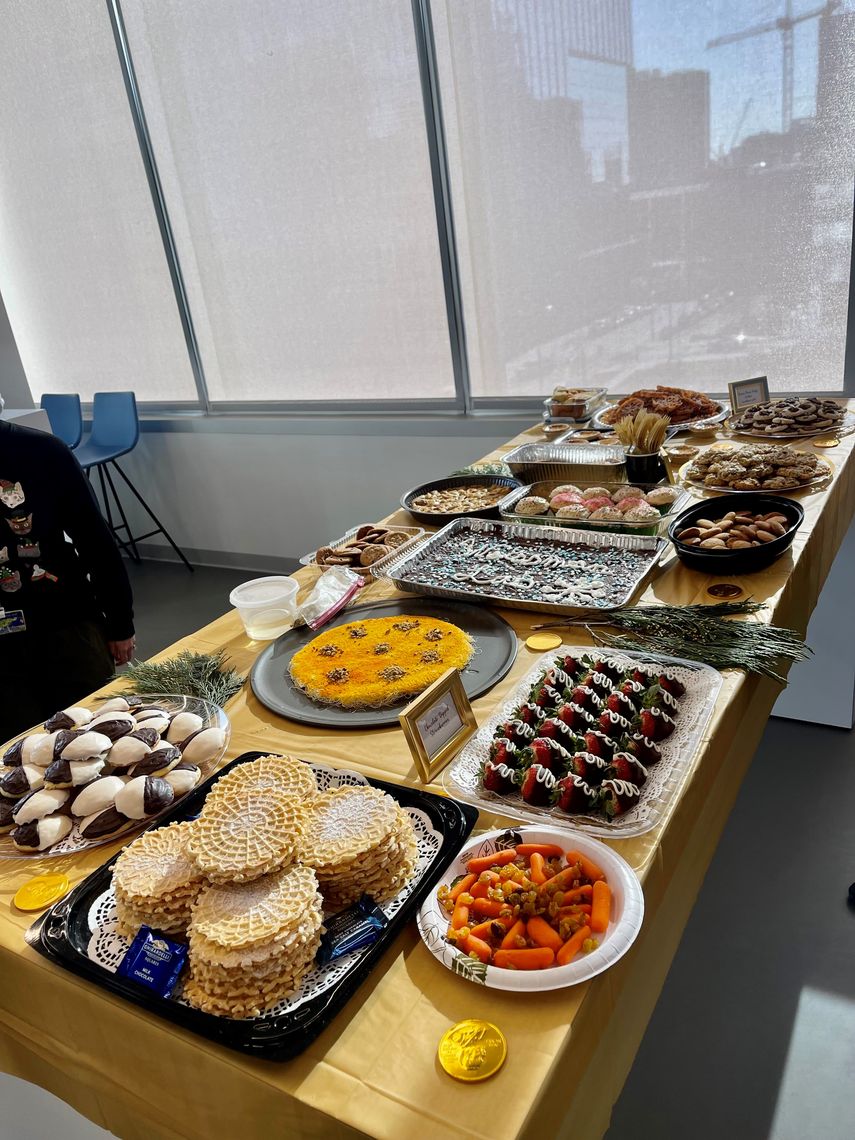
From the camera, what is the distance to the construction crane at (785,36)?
234cm

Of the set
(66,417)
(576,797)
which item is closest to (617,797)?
(576,797)

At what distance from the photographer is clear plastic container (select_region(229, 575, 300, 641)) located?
1.46 metres

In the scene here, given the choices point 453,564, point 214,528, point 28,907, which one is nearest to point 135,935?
point 28,907

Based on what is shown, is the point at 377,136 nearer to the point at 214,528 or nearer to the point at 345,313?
the point at 345,313

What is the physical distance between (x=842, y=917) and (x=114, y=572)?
1.85 meters

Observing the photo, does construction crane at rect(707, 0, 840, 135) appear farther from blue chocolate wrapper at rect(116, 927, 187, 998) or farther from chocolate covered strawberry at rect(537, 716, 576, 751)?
blue chocolate wrapper at rect(116, 927, 187, 998)

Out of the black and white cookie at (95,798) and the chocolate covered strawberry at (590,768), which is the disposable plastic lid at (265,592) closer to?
the black and white cookie at (95,798)

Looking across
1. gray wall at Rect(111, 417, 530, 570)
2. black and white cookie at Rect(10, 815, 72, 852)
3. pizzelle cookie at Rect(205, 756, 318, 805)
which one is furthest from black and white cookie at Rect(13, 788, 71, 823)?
gray wall at Rect(111, 417, 530, 570)

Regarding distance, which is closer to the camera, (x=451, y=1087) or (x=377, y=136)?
(x=451, y=1087)

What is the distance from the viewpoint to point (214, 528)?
170 inches

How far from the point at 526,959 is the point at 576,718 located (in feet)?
1.18

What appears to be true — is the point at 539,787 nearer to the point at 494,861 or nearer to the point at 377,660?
the point at 494,861

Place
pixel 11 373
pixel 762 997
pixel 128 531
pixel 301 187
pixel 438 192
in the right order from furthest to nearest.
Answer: pixel 11 373, pixel 128 531, pixel 301 187, pixel 438 192, pixel 762 997

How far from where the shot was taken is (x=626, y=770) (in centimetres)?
93
